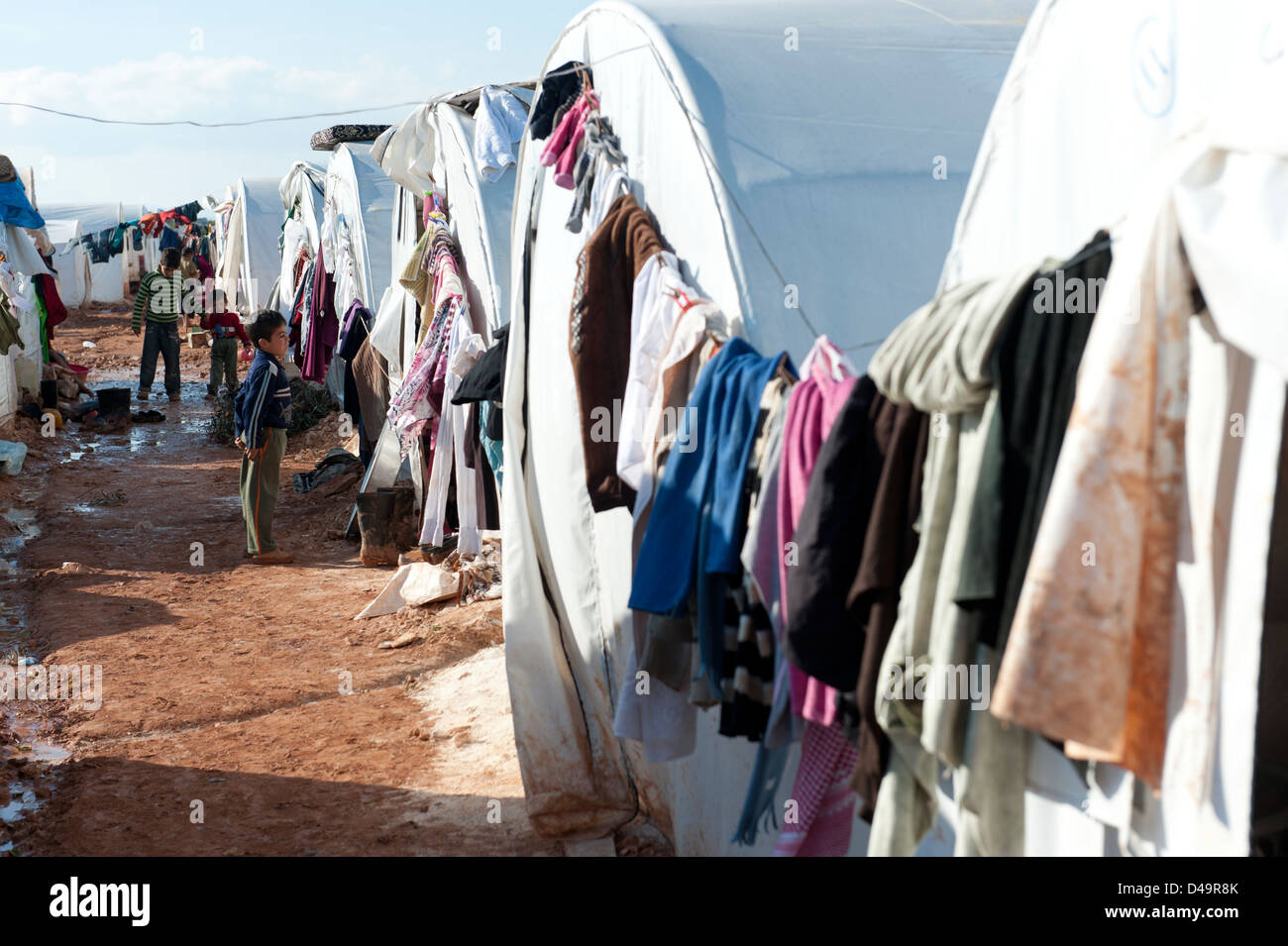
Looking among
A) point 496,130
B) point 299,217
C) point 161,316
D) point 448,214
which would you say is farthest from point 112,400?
point 496,130

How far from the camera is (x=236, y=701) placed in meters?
6.02

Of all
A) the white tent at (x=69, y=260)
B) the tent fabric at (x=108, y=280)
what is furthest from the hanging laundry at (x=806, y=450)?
the tent fabric at (x=108, y=280)

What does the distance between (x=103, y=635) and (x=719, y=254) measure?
5.40 metres

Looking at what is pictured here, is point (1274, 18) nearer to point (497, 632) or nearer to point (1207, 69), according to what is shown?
point (1207, 69)

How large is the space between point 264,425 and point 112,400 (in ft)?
22.3

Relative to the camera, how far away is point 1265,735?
6.92 feet

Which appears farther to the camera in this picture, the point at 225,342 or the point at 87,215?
the point at 87,215

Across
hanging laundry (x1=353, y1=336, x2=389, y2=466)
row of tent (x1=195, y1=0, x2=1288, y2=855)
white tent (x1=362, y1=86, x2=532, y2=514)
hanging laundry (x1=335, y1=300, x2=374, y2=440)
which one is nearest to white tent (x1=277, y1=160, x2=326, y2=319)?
hanging laundry (x1=335, y1=300, x2=374, y2=440)

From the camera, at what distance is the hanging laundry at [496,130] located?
6832mm

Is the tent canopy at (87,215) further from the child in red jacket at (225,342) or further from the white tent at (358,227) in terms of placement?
the white tent at (358,227)

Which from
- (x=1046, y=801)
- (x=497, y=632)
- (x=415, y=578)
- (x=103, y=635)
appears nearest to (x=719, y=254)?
(x=1046, y=801)

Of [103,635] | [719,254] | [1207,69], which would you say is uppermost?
[1207,69]

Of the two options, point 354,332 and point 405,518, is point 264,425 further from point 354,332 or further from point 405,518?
point 354,332

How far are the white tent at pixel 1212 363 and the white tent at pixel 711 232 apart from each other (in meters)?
1.13
